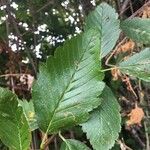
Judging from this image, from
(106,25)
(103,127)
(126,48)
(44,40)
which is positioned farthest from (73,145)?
(44,40)

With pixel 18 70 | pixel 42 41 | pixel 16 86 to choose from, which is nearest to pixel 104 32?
pixel 16 86

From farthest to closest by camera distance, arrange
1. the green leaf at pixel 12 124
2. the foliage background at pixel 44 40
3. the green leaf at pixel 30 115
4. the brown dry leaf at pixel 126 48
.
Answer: the foliage background at pixel 44 40 → the brown dry leaf at pixel 126 48 → the green leaf at pixel 30 115 → the green leaf at pixel 12 124

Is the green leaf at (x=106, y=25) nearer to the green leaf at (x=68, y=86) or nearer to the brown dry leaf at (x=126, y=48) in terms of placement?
the green leaf at (x=68, y=86)

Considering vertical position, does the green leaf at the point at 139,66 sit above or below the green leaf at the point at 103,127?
above

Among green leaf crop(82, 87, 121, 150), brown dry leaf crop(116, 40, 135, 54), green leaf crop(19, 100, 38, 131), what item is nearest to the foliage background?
brown dry leaf crop(116, 40, 135, 54)

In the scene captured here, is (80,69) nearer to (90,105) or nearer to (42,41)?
(90,105)

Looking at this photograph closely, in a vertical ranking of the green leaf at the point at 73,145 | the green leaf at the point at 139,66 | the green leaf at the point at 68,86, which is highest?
the green leaf at the point at 68,86

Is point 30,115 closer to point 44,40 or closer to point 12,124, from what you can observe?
point 12,124

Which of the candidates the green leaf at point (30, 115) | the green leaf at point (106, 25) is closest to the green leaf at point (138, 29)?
the green leaf at point (106, 25)
